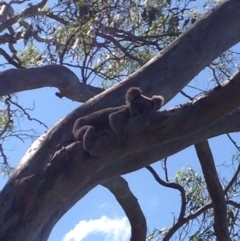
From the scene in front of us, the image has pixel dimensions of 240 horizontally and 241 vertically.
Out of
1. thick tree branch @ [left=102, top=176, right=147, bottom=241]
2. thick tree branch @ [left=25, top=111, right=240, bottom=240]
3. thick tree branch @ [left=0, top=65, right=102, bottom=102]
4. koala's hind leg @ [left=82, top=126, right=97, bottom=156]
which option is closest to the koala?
koala's hind leg @ [left=82, top=126, right=97, bottom=156]

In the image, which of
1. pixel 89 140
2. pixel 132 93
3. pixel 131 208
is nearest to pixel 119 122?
pixel 89 140

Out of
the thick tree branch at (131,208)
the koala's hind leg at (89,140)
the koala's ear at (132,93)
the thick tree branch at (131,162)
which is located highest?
the thick tree branch at (131,208)

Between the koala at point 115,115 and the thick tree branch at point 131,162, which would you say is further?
the thick tree branch at point 131,162

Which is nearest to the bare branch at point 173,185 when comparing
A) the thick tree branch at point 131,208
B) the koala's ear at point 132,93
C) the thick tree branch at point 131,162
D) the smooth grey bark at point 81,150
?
the thick tree branch at point 131,208

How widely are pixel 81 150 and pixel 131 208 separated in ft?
7.96

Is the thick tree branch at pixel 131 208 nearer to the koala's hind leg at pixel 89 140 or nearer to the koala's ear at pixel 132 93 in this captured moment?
the koala's ear at pixel 132 93

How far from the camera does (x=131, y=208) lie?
5.96 m

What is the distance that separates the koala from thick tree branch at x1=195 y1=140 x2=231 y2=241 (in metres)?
1.42

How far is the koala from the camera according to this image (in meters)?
3.76

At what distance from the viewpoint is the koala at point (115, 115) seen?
12.3ft

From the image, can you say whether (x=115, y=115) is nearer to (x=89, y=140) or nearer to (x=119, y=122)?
(x=119, y=122)

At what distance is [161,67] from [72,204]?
1071mm

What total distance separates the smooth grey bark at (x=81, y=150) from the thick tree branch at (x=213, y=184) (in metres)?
1.39

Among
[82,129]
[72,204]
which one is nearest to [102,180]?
[72,204]
